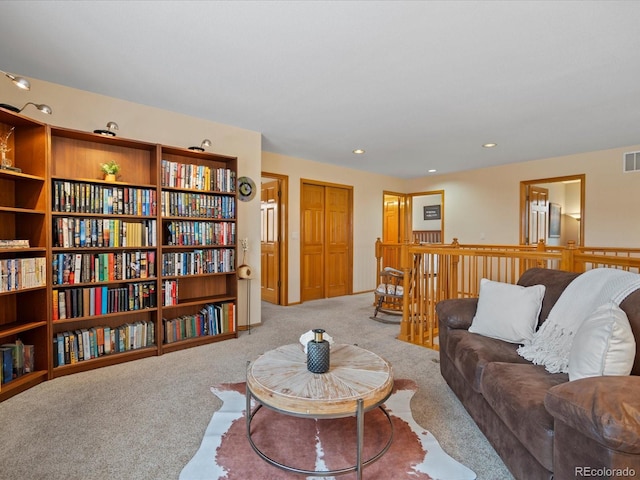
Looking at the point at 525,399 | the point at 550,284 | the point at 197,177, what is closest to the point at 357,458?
the point at 525,399

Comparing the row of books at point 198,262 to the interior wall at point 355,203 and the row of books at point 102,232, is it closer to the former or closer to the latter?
the row of books at point 102,232

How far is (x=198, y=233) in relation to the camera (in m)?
3.34

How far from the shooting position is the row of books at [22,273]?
219 centimetres

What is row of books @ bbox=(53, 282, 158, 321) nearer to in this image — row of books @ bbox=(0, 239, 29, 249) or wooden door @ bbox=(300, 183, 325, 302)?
row of books @ bbox=(0, 239, 29, 249)

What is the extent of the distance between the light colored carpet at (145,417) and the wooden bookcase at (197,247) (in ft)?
0.85

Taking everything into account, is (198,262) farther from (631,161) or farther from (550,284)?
(631,161)

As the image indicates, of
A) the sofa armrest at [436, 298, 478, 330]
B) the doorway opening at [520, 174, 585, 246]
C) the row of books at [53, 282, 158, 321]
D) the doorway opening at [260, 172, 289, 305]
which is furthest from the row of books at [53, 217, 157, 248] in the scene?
the doorway opening at [520, 174, 585, 246]

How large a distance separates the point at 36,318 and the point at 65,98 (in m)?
1.84

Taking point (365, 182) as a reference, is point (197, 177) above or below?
below

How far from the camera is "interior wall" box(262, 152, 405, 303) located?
528cm

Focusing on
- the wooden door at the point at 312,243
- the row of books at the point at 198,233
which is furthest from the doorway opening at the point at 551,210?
the row of books at the point at 198,233

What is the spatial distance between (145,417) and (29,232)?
1.76 meters

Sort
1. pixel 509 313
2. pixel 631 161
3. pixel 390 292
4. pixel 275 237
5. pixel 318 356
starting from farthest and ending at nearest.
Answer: pixel 275 237 → pixel 631 161 → pixel 390 292 → pixel 509 313 → pixel 318 356

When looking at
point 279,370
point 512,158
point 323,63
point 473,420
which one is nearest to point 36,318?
point 279,370
